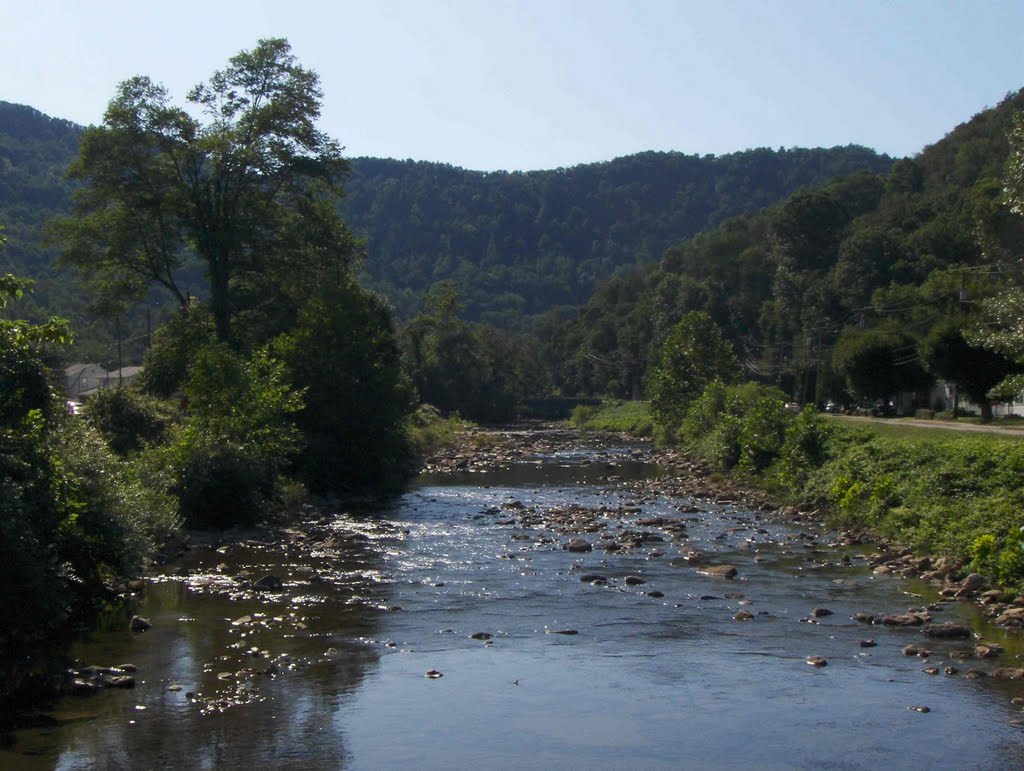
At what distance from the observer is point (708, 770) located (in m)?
12.9

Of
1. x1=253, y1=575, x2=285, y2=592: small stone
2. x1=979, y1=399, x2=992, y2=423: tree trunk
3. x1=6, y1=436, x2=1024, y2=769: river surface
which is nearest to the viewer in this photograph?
x1=6, y1=436, x2=1024, y2=769: river surface

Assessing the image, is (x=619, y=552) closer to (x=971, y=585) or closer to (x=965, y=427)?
(x=971, y=585)

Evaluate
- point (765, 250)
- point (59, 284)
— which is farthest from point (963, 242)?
point (59, 284)

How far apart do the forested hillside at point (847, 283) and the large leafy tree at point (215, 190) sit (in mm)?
33384

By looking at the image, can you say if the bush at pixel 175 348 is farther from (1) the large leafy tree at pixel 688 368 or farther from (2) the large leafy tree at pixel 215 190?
(1) the large leafy tree at pixel 688 368

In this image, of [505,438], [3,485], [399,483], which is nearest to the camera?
[3,485]

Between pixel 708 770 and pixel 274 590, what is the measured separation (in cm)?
1272

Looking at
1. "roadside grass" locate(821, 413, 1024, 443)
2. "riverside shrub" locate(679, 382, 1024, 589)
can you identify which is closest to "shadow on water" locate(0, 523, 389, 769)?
"riverside shrub" locate(679, 382, 1024, 589)

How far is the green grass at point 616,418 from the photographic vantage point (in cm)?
9551

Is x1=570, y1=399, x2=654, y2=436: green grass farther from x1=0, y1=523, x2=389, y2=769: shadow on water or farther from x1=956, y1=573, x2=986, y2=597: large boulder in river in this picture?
x1=0, y1=523, x2=389, y2=769: shadow on water

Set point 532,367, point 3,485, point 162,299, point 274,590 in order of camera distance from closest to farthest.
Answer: point 3,485 → point 274,590 → point 162,299 → point 532,367

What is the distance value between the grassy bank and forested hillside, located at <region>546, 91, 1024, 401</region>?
16590mm

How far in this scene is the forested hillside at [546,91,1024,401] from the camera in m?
69.6

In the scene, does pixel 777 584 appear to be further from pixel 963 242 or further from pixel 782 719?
pixel 963 242
